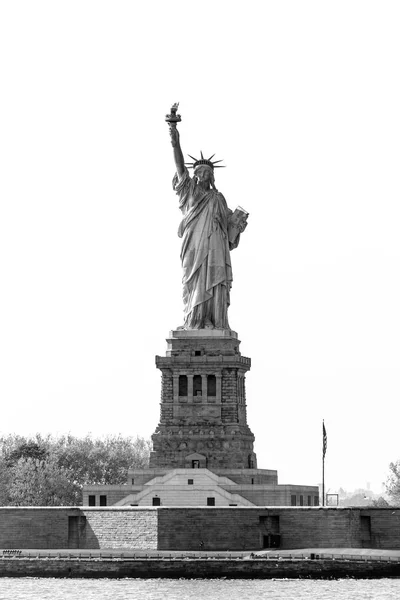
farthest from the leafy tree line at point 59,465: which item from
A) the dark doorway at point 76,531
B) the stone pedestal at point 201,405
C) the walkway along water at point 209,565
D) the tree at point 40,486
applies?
the walkway along water at point 209,565

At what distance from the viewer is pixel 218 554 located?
Result: 3076 inches

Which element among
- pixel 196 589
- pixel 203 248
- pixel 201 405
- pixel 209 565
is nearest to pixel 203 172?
pixel 203 248

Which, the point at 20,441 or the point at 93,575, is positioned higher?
the point at 20,441

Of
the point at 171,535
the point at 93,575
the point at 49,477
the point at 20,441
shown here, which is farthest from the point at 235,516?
the point at 20,441

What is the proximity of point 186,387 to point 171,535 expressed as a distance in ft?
42.9

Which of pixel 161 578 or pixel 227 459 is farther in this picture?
pixel 227 459

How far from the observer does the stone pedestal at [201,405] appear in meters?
91.1

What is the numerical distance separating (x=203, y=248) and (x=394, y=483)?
4480 centimetres

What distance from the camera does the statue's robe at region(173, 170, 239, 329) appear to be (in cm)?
9362

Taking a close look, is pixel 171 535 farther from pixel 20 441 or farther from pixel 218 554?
pixel 20 441

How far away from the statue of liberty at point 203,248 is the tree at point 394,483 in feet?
134

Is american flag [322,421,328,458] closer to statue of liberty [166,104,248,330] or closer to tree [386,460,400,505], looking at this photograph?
statue of liberty [166,104,248,330]

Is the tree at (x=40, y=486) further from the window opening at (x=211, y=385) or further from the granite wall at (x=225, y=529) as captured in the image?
the granite wall at (x=225, y=529)

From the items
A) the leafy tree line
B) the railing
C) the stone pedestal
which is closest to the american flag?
the stone pedestal
